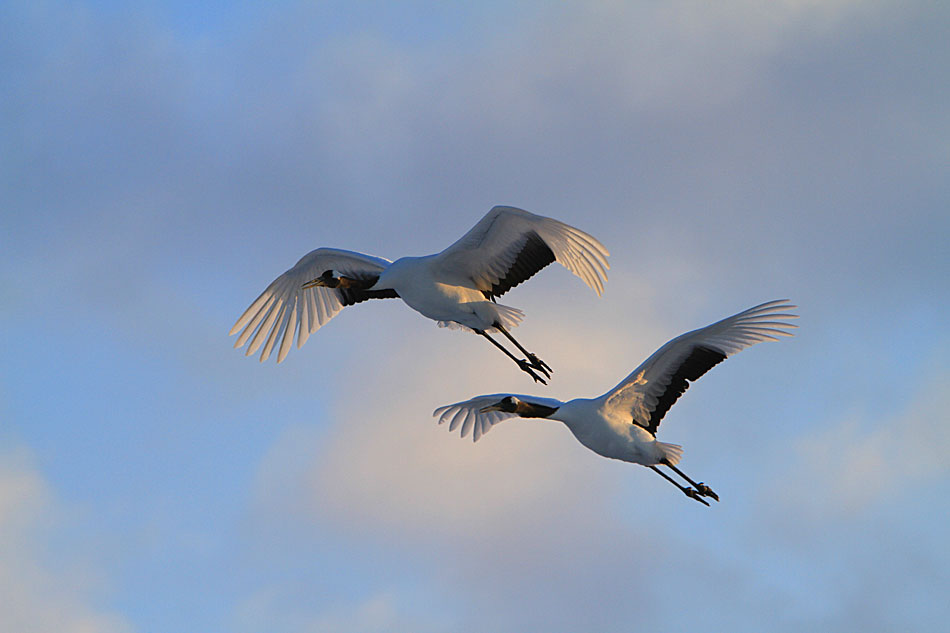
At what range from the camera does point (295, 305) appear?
71.7 ft

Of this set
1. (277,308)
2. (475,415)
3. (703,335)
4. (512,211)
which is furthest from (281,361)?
(703,335)

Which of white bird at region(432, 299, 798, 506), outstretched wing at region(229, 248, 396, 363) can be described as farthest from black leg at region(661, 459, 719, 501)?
outstretched wing at region(229, 248, 396, 363)

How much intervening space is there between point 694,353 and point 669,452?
56.0 inches

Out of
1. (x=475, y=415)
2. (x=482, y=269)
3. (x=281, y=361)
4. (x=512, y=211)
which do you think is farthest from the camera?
(x=281, y=361)

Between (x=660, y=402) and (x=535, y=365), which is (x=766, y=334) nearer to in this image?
(x=660, y=402)

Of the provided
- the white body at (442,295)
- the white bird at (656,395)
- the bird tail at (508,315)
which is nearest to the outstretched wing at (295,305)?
the white body at (442,295)

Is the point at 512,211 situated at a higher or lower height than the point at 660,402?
higher

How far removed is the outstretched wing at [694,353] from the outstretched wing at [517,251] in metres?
1.33

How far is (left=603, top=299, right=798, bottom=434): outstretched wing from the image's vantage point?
55.9ft

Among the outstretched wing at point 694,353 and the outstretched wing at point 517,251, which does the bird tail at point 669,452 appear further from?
the outstretched wing at point 517,251

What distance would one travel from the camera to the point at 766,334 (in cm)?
1717

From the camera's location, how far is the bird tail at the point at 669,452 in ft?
56.8

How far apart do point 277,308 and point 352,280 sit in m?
1.62

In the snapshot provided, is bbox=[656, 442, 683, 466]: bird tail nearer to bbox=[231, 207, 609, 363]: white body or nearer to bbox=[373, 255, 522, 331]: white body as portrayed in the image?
bbox=[231, 207, 609, 363]: white body
